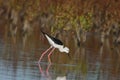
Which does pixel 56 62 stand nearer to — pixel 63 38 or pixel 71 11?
pixel 63 38

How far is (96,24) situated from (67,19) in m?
4.47

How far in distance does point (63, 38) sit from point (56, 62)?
9353 mm

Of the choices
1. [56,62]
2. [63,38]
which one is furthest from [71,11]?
[56,62]

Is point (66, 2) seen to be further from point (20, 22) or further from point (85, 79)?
point (85, 79)

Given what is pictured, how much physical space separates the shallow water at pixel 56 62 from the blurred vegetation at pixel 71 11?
1.53 m

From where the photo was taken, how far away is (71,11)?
3250 cm

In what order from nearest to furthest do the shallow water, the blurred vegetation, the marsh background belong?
the shallow water, the marsh background, the blurred vegetation

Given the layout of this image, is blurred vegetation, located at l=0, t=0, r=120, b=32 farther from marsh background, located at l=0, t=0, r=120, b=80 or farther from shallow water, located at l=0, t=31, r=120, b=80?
shallow water, located at l=0, t=31, r=120, b=80

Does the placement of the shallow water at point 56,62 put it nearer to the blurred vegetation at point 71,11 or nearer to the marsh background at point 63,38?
the marsh background at point 63,38

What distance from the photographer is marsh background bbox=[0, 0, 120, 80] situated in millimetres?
20652

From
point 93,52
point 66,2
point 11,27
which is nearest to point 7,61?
point 93,52

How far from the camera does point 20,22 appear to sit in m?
37.9

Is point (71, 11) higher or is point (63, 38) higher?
point (71, 11)

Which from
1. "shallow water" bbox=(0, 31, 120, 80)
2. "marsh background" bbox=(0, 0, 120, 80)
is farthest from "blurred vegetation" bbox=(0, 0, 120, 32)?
"shallow water" bbox=(0, 31, 120, 80)
